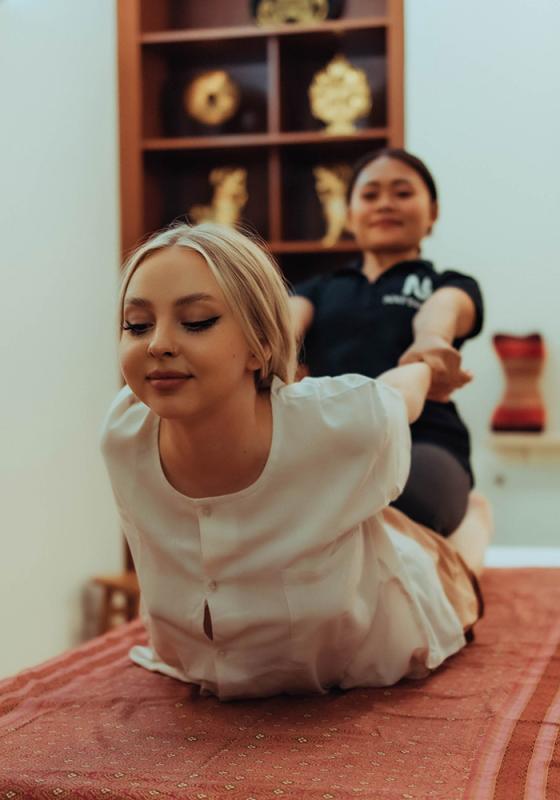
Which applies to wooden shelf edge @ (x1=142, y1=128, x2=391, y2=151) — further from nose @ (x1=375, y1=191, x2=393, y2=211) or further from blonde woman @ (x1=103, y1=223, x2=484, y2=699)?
blonde woman @ (x1=103, y1=223, x2=484, y2=699)

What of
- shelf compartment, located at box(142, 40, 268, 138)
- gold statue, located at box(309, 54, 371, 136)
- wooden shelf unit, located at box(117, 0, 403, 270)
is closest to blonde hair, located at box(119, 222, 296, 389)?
wooden shelf unit, located at box(117, 0, 403, 270)

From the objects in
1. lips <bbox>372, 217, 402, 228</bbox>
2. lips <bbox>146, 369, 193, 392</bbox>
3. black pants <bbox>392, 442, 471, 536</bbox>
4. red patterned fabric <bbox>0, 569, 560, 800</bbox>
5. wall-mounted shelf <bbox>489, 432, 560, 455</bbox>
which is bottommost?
wall-mounted shelf <bbox>489, 432, 560, 455</bbox>

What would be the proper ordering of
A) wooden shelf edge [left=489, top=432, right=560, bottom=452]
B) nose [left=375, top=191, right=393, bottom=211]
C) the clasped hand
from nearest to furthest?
the clasped hand, nose [left=375, top=191, right=393, bottom=211], wooden shelf edge [left=489, top=432, right=560, bottom=452]

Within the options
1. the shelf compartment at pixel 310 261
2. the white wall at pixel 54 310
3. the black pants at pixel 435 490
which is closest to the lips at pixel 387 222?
the black pants at pixel 435 490

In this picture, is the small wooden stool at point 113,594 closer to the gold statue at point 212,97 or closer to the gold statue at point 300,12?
the gold statue at point 212,97

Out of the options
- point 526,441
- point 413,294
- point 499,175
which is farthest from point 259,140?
point 413,294

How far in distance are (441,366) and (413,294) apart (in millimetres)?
458

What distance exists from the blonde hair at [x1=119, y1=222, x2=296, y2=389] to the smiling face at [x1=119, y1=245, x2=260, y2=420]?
13 millimetres

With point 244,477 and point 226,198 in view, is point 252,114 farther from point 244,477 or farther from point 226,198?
point 244,477

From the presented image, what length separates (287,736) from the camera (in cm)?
119

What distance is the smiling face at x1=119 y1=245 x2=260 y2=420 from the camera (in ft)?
3.79

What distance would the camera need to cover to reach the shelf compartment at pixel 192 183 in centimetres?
395

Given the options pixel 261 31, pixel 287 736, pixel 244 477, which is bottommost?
pixel 287 736

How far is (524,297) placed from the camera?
141 inches
